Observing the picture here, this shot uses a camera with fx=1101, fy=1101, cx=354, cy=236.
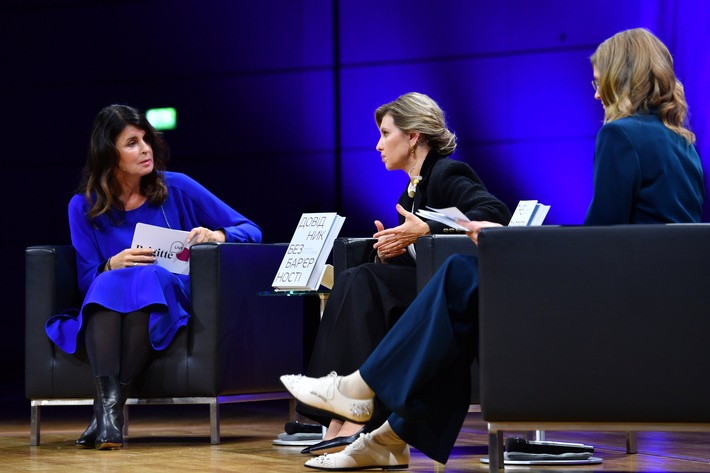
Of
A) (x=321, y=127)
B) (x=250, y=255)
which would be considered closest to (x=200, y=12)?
(x=321, y=127)

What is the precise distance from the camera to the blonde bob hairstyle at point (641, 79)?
2.45m

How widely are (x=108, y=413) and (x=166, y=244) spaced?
0.64m

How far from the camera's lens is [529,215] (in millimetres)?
3381

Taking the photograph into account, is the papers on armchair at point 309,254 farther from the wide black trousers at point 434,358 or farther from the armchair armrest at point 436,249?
the wide black trousers at point 434,358

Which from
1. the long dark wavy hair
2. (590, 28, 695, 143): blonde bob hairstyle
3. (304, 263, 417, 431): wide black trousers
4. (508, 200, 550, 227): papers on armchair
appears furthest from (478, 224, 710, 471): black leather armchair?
the long dark wavy hair

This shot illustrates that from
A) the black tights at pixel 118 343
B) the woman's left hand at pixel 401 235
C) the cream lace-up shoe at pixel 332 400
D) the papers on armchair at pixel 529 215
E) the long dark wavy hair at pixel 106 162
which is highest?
the long dark wavy hair at pixel 106 162

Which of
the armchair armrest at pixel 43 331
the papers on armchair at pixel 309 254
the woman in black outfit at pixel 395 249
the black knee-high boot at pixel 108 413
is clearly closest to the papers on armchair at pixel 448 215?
the woman in black outfit at pixel 395 249

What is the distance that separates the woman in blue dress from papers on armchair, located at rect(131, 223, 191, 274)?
32 mm

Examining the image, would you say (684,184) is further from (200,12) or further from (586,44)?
(200,12)

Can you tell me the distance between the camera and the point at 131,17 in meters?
6.99

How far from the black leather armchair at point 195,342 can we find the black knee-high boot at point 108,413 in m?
0.19

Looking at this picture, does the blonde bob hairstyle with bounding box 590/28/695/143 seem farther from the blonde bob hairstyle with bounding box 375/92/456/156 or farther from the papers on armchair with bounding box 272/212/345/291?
the papers on armchair with bounding box 272/212/345/291

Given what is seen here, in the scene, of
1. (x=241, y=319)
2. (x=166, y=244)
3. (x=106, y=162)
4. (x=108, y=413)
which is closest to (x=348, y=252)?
(x=241, y=319)

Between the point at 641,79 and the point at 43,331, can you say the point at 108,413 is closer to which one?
the point at 43,331
